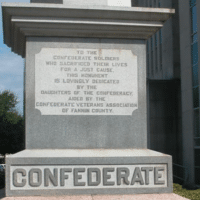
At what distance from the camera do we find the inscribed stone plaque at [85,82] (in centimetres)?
576

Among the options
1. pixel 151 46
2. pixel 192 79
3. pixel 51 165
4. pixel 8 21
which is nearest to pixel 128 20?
pixel 8 21

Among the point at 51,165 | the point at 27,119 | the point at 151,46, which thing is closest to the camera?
the point at 51,165

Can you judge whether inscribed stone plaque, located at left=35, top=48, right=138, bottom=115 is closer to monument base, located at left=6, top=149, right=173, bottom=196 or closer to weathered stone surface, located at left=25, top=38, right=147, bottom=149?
weathered stone surface, located at left=25, top=38, right=147, bottom=149

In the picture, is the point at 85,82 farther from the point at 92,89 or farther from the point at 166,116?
the point at 166,116

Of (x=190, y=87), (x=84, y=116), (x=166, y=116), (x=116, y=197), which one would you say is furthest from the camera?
(x=166, y=116)

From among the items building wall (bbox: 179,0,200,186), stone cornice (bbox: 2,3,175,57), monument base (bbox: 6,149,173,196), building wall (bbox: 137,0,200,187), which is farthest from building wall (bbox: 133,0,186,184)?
monument base (bbox: 6,149,173,196)

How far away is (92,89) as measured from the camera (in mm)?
5844

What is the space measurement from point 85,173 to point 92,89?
149 centimetres

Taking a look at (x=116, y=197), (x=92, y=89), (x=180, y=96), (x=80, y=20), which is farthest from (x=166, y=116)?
(x=116, y=197)

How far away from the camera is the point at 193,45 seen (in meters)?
24.4

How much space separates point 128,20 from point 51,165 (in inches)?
115

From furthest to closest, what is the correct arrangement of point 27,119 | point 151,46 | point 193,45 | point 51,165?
point 151,46, point 193,45, point 27,119, point 51,165

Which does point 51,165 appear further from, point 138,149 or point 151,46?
point 151,46

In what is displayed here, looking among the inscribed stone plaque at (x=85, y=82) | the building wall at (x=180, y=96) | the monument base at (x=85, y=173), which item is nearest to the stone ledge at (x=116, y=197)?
the monument base at (x=85, y=173)
